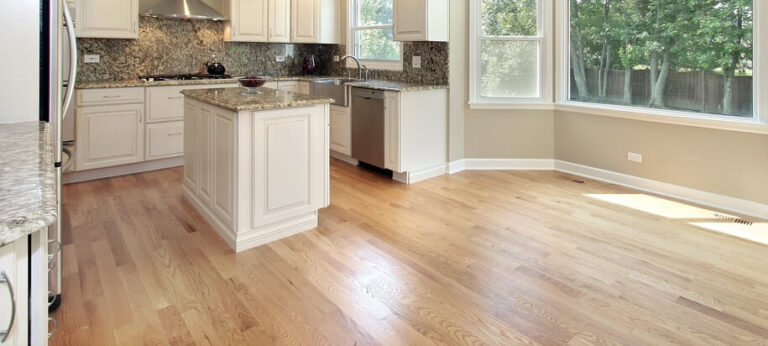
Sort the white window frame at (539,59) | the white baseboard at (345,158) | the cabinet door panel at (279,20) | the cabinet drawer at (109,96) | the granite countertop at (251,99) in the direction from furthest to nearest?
the cabinet door panel at (279,20) → the white baseboard at (345,158) → the white window frame at (539,59) → the cabinet drawer at (109,96) → the granite countertop at (251,99)

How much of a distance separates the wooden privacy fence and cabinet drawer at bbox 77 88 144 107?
14.0 feet

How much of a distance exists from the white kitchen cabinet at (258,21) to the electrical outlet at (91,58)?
1.36 m

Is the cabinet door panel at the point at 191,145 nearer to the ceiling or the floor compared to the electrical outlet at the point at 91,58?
nearer to the floor

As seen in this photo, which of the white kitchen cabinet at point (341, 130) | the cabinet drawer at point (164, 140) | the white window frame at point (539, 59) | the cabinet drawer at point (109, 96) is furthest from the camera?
the white kitchen cabinet at point (341, 130)

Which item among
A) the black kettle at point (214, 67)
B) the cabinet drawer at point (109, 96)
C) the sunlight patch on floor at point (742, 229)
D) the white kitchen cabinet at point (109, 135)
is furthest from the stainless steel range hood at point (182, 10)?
the sunlight patch on floor at point (742, 229)

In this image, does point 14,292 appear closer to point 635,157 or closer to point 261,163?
point 261,163

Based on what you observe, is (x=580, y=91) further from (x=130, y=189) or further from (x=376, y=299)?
(x=130, y=189)

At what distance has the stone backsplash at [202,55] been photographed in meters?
4.86

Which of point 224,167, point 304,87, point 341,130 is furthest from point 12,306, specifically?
point 304,87

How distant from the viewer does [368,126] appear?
15.7 ft

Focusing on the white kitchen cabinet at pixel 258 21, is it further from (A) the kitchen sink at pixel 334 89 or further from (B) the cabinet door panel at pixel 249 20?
(A) the kitchen sink at pixel 334 89

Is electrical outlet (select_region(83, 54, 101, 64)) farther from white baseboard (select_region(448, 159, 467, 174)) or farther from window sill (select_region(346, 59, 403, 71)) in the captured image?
white baseboard (select_region(448, 159, 467, 174))

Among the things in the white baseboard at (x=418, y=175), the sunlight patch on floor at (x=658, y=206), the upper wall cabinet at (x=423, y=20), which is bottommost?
the sunlight patch on floor at (x=658, y=206)

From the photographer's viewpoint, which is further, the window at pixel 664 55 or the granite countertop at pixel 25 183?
the window at pixel 664 55
